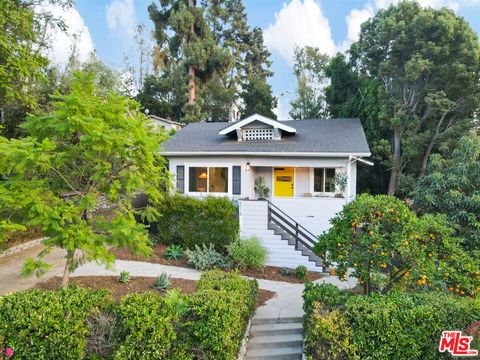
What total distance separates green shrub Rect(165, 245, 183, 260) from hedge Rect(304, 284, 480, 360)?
670cm

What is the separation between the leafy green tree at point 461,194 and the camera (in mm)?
11477

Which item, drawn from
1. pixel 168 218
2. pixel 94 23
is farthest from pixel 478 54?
pixel 94 23

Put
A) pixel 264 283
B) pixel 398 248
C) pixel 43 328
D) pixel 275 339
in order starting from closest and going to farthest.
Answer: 1. pixel 43 328
2. pixel 398 248
3. pixel 275 339
4. pixel 264 283

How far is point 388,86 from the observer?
1747 centimetres

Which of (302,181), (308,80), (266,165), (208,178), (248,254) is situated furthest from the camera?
(308,80)

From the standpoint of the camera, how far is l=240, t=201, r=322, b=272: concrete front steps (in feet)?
38.8

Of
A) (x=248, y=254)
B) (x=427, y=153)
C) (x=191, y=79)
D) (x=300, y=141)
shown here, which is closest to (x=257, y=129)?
(x=300, y=141)

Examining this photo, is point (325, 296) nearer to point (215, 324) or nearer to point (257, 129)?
point (215, 324)

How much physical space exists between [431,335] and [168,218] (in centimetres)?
971

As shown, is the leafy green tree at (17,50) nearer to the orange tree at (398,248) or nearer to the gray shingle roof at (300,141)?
the gray shingle roof at (300,141)

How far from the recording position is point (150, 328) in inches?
210

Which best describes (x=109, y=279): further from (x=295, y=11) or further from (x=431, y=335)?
(x=295, y=11)

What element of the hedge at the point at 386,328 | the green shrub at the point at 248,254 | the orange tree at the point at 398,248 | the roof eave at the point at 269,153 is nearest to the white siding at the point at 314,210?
the roof eave at the point at 269,153

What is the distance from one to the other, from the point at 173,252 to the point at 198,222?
153 centimetres
